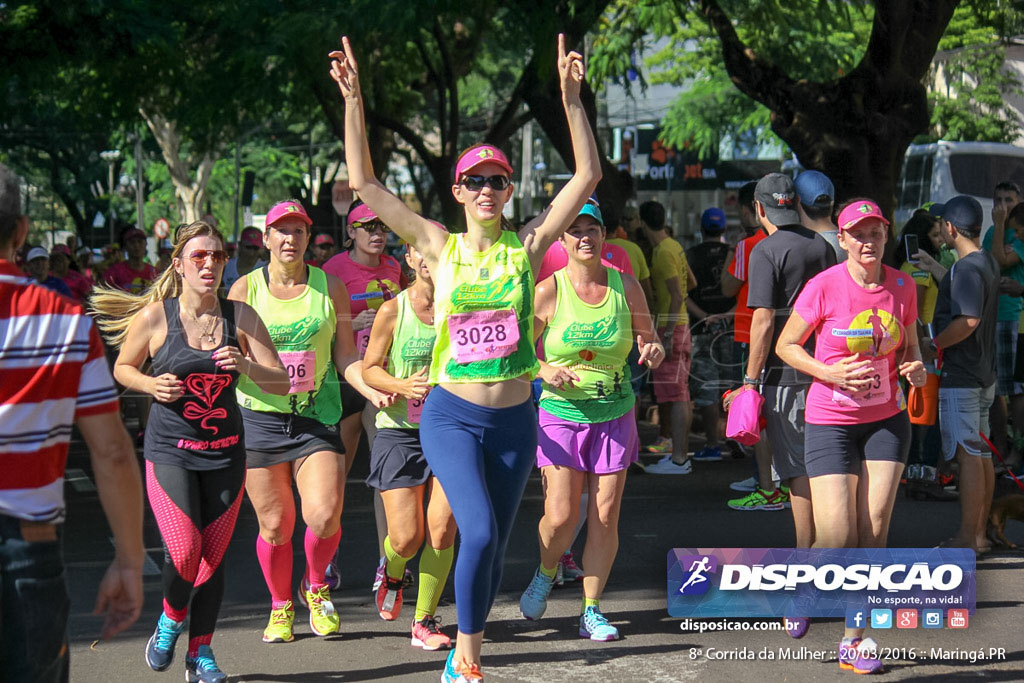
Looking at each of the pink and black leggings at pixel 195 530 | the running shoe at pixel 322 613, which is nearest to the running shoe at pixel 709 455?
the running shoe at pixel 322 613

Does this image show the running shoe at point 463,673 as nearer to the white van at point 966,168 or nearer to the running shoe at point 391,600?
the running shoe at point 391,600

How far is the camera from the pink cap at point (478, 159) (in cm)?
490

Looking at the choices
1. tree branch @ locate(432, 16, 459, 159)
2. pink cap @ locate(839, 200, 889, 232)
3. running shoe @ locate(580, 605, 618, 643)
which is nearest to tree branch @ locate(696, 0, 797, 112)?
tree branch @ locate(432, 16, 459, 159)

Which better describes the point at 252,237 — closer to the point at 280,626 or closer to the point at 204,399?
the point at 280,626

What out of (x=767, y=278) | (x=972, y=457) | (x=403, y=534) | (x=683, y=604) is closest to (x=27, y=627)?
(x=403, y=534)

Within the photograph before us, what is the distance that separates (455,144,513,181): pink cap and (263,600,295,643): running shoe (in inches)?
86.5

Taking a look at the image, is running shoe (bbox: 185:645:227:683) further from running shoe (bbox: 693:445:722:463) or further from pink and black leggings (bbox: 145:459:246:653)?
running shoe (bbox: 693:445:722:463)

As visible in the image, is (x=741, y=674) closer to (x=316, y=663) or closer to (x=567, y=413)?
(x=567, y=413)

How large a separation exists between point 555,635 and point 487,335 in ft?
5.97

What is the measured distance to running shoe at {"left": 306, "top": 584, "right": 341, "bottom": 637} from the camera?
19.7ft

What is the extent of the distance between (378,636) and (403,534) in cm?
47

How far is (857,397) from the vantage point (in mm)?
5438

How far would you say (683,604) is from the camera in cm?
597
